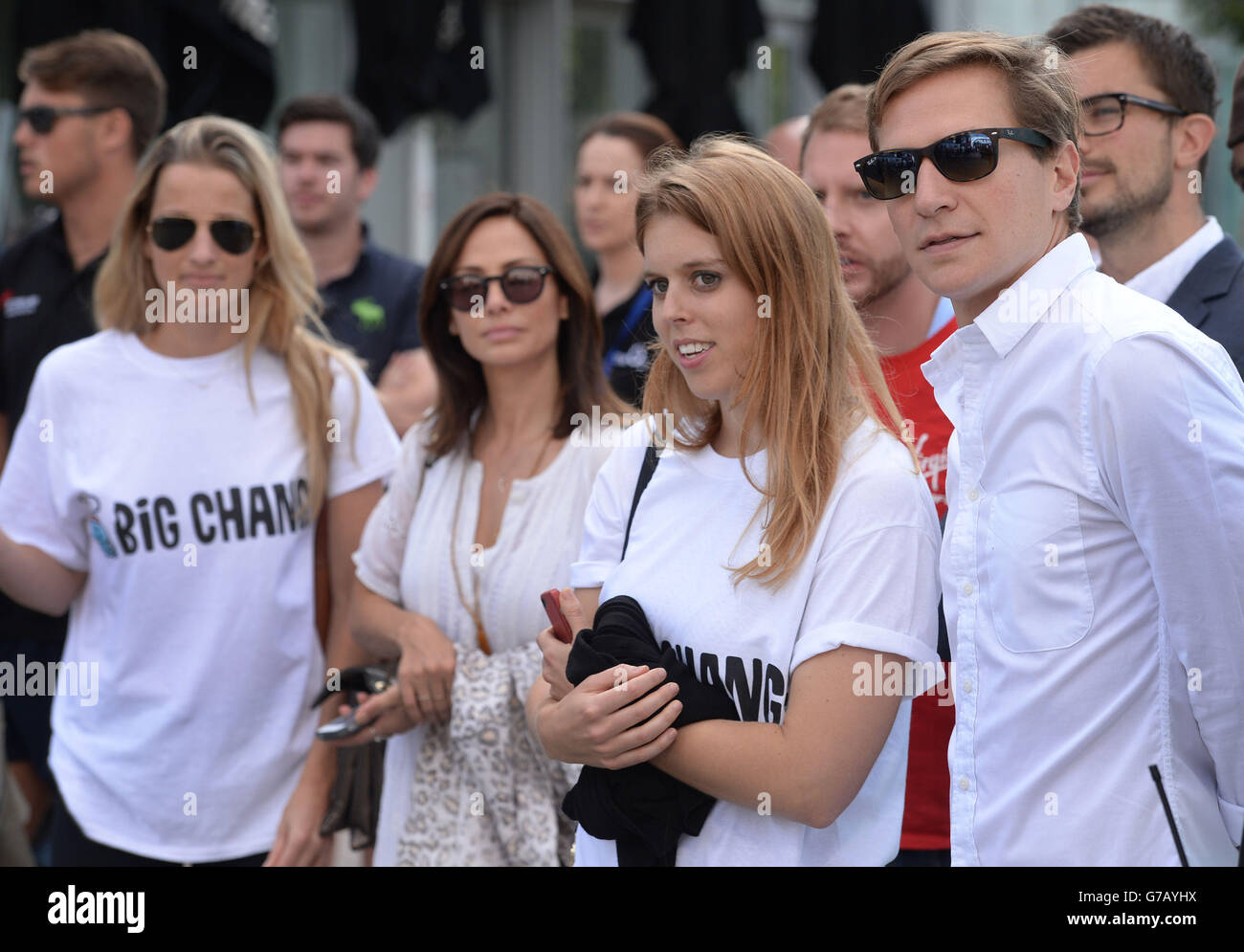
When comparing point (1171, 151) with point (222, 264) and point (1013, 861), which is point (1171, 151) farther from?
point (222, 264)

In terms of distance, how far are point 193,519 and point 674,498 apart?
49.3 inches

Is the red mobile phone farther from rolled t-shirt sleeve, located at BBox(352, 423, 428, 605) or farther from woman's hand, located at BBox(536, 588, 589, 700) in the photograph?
rolled t-shirt sleeve, located at BBox(352, 423, 428, 605)

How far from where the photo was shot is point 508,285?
2904 mm

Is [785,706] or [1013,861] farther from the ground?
[785,706]

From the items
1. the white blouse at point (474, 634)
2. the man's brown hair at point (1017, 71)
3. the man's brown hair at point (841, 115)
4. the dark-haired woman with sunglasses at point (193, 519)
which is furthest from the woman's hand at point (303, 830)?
the man's brown hair at point (1017, 71)

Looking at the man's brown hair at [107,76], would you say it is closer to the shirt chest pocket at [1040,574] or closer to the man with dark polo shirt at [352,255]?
the man with dark polo shirt at [352,255]

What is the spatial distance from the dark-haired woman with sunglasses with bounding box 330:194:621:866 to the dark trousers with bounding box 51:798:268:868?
35cm

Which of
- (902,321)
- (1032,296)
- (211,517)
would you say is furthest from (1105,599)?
(211,517)

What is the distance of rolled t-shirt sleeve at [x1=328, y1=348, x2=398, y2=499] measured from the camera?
3.04 m

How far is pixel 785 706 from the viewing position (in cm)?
196

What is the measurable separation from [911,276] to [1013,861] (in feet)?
4.67

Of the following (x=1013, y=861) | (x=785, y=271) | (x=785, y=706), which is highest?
(x=785, y=271)

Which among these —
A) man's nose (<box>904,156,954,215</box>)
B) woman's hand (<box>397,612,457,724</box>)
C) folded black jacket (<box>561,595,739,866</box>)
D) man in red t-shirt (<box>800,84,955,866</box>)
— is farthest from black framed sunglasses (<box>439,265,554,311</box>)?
man's nose (<box>904,156,954,215</box>)
